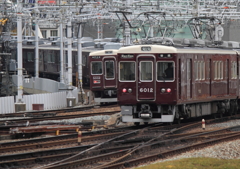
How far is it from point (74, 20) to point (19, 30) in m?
8.72

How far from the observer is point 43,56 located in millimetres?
54344

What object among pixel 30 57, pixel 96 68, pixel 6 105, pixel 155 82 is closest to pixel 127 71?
pixel 155 82

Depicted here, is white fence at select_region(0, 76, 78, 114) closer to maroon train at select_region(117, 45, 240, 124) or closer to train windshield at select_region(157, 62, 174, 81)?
maroon train at select_region(117, 45, 240, 124)

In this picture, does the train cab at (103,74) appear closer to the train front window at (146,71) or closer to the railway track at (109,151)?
the train front window at (146,71)

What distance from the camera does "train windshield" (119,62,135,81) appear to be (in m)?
19.4

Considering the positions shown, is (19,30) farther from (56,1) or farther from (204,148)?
(204,148)

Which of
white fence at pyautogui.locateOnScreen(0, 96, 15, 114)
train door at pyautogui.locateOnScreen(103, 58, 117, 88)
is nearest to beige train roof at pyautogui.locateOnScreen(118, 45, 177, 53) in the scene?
train door at pyautogui.locateOnScreen(103, 58, 117, 88)

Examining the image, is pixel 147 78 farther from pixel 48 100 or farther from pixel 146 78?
pixel 48 100

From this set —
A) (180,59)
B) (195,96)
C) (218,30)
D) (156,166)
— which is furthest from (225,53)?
(156,166)

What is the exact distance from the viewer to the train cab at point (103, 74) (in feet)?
103

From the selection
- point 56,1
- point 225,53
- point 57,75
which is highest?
point 56,1

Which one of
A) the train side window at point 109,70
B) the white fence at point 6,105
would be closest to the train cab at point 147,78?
the train side window at point 109,70

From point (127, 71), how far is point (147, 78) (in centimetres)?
71

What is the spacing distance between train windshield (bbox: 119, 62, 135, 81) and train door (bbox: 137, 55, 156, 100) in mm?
227
